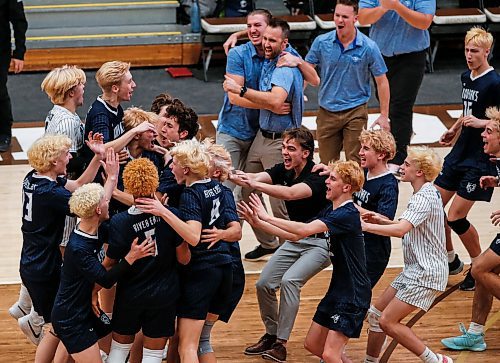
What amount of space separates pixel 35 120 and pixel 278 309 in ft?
17.3

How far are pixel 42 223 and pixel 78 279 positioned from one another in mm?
519

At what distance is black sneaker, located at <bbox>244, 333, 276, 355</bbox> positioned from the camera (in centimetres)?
694

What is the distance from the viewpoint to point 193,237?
5.84 m

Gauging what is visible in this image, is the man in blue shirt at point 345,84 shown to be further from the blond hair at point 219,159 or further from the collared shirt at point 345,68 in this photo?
the blond hair at point 219,159

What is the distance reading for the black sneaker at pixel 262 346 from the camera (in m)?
6.94

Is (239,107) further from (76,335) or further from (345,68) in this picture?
(76,335)

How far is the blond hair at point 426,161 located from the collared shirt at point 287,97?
4.97 feet

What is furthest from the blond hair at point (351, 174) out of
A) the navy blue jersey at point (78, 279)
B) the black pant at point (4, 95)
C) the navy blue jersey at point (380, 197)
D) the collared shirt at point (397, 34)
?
the black pant at point (4, 95)

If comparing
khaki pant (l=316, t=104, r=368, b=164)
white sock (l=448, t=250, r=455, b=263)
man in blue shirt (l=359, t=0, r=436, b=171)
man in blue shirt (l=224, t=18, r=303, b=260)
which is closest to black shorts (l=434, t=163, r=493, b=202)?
Answer: white sock (l=448, t=250, r=455, b=263)

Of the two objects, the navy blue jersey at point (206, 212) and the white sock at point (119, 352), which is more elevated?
the navy blue jersey at point (206, 212)

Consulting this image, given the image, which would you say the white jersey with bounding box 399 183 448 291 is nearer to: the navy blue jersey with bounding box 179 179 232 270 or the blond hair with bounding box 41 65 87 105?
the navy blue jersey with bounding box 179 179 232 270

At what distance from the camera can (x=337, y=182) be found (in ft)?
20.2

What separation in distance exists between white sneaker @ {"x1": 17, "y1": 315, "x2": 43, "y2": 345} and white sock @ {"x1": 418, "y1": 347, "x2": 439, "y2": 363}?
2242mm

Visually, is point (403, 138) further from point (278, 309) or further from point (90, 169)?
point (90, 169)
